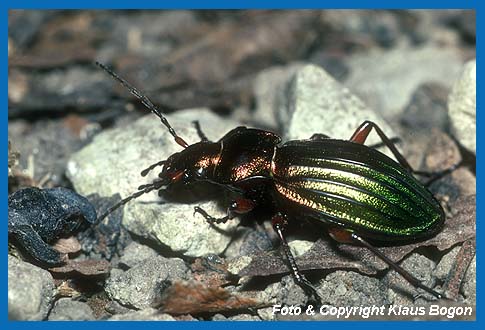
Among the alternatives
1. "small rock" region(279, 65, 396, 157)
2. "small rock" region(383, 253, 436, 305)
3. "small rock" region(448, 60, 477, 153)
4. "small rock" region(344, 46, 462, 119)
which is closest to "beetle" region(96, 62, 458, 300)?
"small rock" region(383, 253, 436, 305)

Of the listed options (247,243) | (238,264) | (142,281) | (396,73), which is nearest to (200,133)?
(247,243)

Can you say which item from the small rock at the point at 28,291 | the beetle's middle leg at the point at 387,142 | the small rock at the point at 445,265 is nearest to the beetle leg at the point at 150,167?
the small rock at the point at 28,291

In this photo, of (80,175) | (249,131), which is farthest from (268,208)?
(80,175)

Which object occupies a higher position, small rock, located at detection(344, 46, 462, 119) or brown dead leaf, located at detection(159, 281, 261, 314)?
small rock, located at detection(344, 46, 462, 119)

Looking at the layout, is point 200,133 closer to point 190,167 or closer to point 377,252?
point 190,167

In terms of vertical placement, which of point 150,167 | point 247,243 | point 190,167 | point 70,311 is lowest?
point 70,311

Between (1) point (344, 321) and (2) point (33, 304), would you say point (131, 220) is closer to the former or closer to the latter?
(2) point (33, 304)

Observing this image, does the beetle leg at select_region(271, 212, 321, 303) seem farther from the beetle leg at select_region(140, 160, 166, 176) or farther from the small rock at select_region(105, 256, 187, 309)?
the beetle leg at select_region(140, 160, 166, 176)
